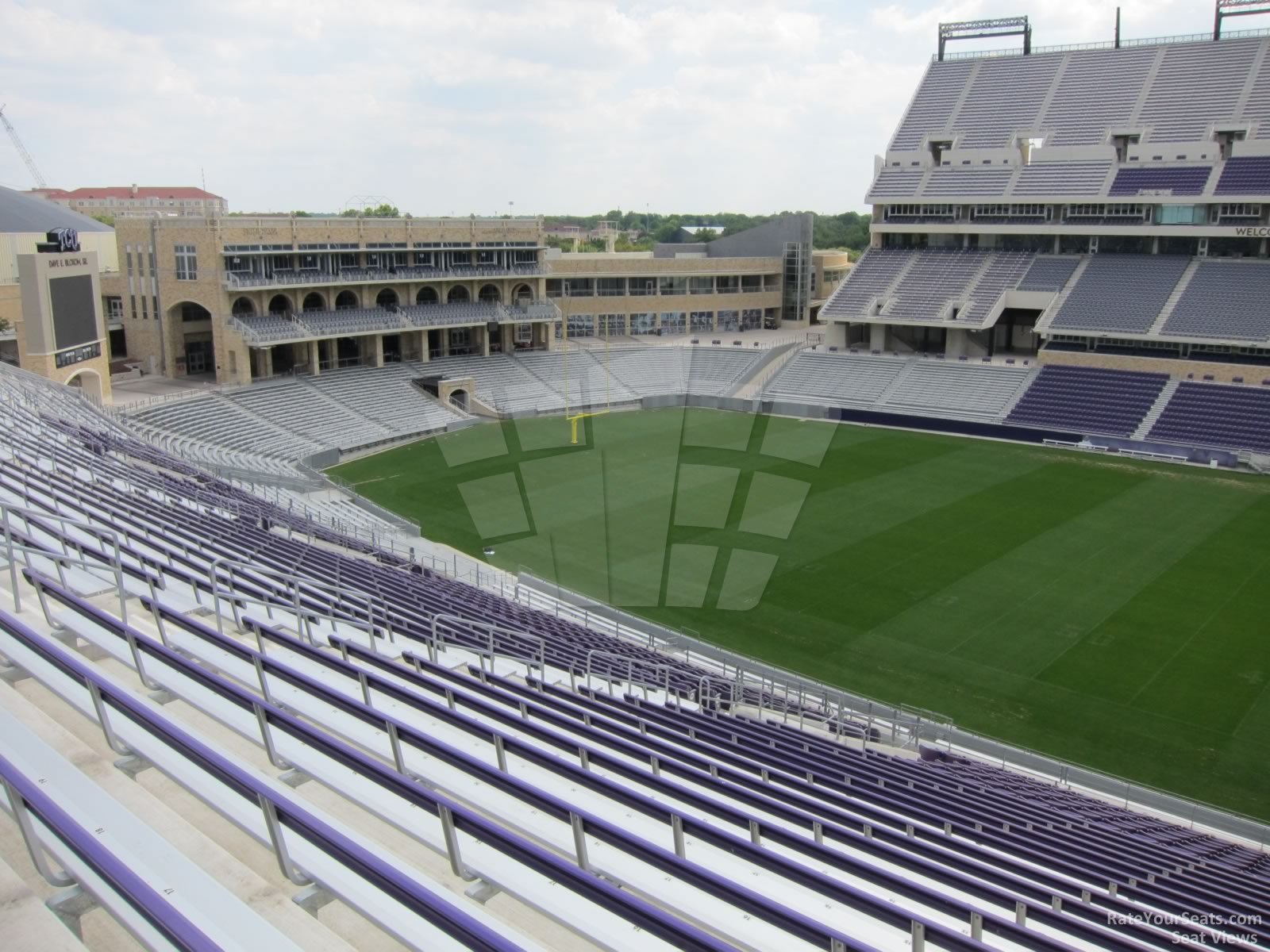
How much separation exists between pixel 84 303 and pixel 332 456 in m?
10.3

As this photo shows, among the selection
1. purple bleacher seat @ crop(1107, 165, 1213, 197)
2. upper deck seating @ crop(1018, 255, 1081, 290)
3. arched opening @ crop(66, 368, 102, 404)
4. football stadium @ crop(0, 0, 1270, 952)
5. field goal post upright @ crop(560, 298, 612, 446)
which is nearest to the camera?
football stadium @ crop(0, 0, 1270, 952)

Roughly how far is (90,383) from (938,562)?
101 ft

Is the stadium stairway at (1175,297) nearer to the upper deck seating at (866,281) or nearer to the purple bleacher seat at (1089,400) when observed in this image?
the purple bleacher seat at (1089,400)

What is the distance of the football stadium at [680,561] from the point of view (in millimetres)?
5070

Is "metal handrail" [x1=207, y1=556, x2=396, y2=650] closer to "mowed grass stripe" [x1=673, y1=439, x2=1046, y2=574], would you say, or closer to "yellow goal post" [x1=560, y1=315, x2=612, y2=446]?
"mowed grass stripe" [x1=673, y1=439, x2=1046, y2=574]

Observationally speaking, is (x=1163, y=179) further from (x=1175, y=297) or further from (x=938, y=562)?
(x=938, y=562)

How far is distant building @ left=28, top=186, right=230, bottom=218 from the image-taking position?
459 ft

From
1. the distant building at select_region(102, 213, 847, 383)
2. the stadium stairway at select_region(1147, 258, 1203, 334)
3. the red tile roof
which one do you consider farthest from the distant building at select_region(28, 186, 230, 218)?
the stadium stairway at select_region(1147, 258, 1203, 334)

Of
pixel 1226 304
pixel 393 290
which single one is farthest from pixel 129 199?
pixel 1226 304

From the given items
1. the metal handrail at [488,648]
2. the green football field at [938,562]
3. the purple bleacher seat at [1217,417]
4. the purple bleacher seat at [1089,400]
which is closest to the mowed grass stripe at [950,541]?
the green football field at [938,562]

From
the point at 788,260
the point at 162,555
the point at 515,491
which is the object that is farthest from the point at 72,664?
the point at 788,260

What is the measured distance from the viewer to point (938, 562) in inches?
1095

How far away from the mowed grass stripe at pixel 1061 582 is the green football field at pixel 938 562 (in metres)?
0.08

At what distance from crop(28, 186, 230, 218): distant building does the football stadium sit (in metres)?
96.3
